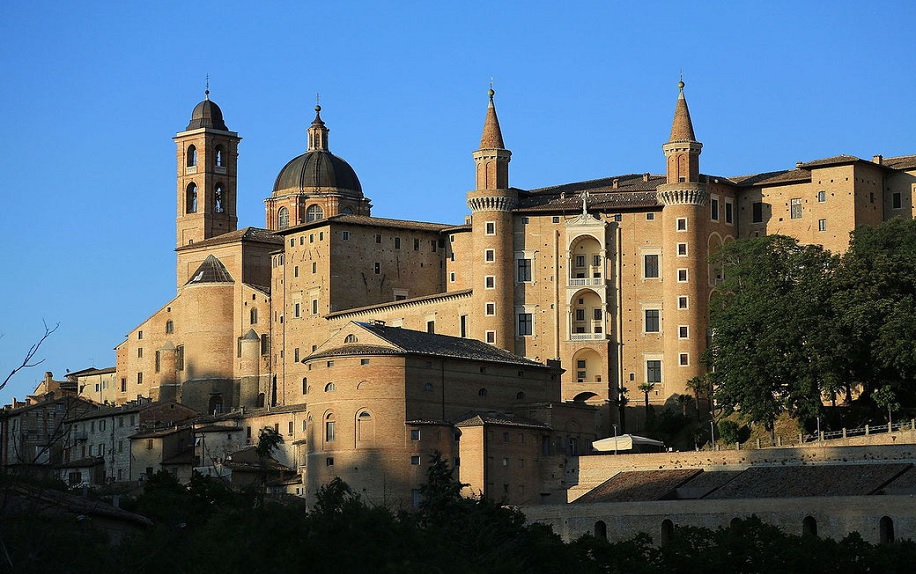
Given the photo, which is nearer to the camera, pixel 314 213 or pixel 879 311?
pixel 879 311

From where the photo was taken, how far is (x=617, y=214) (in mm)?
83438

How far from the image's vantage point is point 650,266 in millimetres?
82625

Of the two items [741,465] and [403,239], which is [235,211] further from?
[741,465]

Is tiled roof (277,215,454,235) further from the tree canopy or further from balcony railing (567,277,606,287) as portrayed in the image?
the tree canopy

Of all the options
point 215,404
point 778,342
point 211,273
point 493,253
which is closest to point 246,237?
point 211,273

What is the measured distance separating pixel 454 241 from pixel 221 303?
12412 mm

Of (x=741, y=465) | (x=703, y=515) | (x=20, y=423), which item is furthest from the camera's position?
(x=20, y=423)

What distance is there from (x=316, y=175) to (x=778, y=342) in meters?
45.0

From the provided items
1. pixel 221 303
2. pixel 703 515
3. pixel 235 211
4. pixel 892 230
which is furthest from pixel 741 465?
pixel 235 211

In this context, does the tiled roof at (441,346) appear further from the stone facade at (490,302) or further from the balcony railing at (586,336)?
the balcony railing at (586,336)

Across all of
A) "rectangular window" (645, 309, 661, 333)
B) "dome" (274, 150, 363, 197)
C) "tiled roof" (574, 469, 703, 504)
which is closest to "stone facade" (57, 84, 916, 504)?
"rectangular window" (645, 309, 661, 333)

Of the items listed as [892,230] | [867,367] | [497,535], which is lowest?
[497,535]

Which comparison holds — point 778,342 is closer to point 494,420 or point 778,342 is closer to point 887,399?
point 887,399

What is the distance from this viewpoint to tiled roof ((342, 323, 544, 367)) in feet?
234
